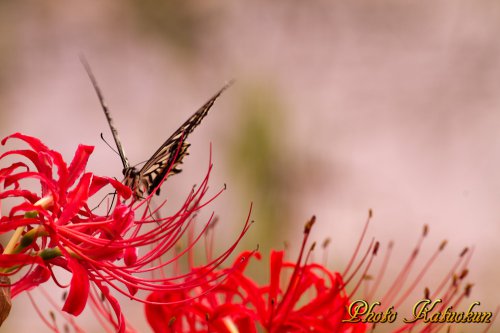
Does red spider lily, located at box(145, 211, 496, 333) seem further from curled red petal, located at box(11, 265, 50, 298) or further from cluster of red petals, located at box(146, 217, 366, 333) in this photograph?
curled red petal, located at box(11, 265, 50, 298)

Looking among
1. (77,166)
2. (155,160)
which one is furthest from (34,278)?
(155,160)

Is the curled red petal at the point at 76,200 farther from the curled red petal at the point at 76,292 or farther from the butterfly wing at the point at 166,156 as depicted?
the butterfly wing at the point at 166,156

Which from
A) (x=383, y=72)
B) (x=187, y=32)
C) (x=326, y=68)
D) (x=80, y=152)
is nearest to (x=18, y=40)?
(x=187, y=32)

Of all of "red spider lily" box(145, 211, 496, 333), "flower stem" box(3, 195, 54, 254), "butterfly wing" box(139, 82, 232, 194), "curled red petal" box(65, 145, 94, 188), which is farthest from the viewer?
"butterfly wing" box(139, 82, 232, 194)

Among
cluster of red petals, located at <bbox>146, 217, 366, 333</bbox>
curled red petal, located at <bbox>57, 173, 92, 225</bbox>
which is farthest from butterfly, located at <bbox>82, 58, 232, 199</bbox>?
curled red petal, located at <bbox>57, 173, 92, 225</bbox>

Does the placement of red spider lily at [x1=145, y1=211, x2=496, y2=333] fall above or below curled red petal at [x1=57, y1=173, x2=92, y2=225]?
below

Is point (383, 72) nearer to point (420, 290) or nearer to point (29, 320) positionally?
point (420, 290)
